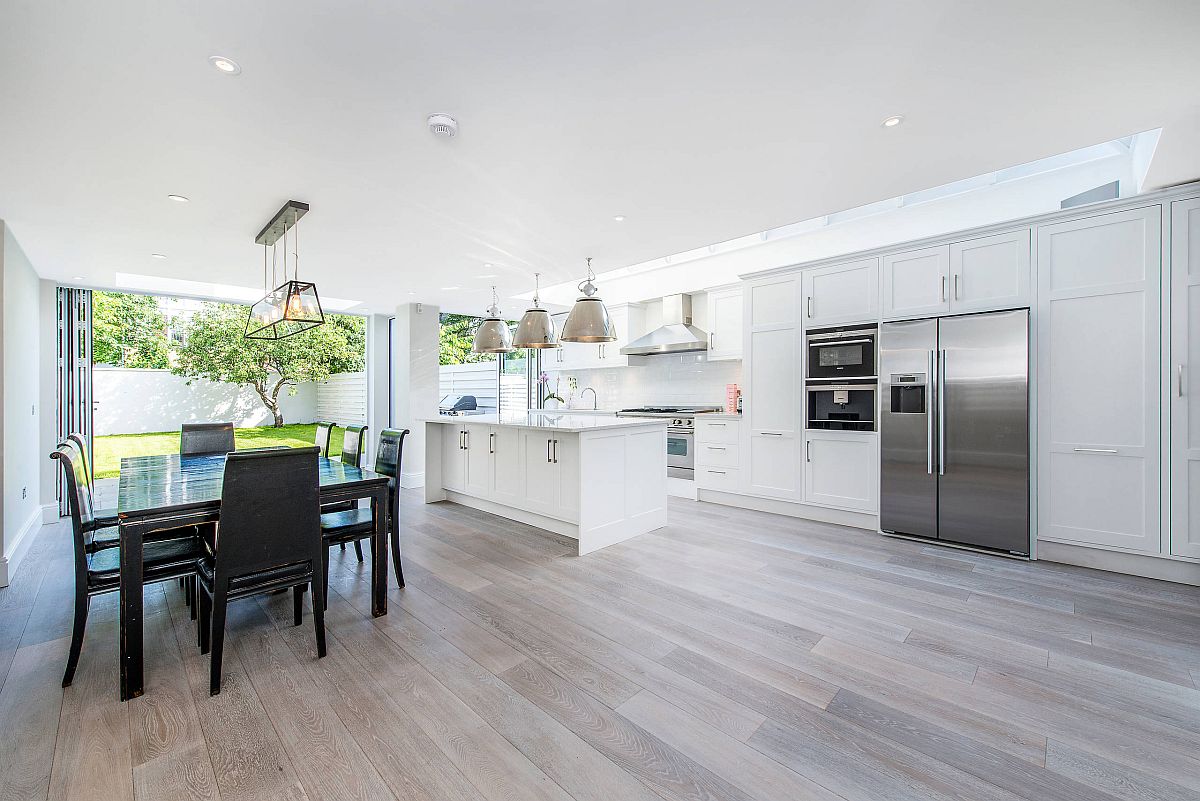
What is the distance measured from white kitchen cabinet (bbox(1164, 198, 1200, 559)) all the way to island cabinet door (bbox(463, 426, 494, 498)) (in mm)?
4750

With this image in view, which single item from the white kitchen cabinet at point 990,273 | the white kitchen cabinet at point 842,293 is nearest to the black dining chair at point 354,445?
the white kitchen cabinet at point 842,293

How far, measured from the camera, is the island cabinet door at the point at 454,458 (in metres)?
5.08

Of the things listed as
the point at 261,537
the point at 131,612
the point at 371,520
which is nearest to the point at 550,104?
the point at 261,537

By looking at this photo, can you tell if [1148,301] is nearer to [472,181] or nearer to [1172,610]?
[1172,610]

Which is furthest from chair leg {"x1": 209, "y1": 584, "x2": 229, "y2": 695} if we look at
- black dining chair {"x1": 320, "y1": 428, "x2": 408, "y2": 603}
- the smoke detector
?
the smoke detector

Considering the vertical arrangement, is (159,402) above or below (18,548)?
above

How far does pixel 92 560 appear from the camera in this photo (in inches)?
87.3

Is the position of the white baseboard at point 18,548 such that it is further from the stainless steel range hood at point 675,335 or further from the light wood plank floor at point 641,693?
the stainless steel range hood at point 675,335

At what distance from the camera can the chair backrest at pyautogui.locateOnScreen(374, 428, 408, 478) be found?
10.8 ft

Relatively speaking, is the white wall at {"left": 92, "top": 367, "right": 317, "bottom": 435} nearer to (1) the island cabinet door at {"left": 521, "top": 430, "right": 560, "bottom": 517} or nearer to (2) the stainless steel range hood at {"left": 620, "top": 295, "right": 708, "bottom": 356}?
(1) the island cabinet door at {"left": 521, "top": 430, "right": 560, "bottom": 517}

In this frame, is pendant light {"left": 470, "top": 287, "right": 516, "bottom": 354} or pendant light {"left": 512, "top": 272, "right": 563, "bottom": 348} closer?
pendant light {"left": 512, "top": 272, "right": 563, "bottom": 348}

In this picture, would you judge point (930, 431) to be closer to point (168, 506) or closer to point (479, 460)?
point (479, 460)

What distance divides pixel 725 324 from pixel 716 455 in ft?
4.81

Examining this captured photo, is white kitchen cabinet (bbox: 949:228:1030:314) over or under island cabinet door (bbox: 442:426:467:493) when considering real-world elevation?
over
